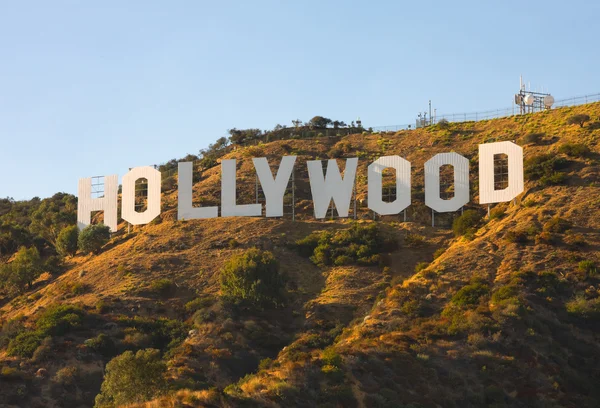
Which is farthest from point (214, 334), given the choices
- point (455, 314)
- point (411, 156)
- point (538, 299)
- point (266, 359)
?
point (411, 156)

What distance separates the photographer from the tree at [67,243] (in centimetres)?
7075

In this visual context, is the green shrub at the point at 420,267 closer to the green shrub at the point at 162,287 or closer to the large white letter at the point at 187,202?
the green shrub at the point at 162,287

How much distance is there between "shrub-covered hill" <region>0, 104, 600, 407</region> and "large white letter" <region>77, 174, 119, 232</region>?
103 inches

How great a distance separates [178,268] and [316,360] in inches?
773

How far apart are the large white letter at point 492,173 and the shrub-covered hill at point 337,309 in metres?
1.02

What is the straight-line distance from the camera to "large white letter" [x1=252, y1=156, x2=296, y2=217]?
6781cm

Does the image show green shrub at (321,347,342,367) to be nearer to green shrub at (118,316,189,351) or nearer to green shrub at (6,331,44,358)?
green shrub at (118,316,189,351)

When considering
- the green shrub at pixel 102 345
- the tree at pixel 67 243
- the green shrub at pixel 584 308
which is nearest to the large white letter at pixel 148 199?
the tree at pixel 67 243

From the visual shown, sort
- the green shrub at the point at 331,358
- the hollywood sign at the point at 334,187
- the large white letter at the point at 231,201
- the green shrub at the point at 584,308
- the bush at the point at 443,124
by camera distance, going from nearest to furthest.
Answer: the green shrub at the point at 331,358 < the green shrub at the point at 584,308 < the hollywood sign at the point at 334,187 < the large white letter at the point at 231,201 < the bush at the point at 443,124

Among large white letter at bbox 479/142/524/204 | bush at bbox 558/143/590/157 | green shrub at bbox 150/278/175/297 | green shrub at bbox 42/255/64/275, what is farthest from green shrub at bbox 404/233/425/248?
green shrub at bbox 42/255/64/275

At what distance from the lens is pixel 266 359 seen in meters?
48.3

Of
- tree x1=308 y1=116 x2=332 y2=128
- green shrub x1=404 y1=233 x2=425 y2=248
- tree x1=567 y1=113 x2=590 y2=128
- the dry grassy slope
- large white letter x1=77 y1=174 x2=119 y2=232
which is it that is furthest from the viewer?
tree x1=308 y1=116 x2=332 y2=128

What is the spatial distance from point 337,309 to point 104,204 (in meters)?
26.1

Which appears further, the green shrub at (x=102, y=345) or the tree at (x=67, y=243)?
the tree at (x=67, y=243)
